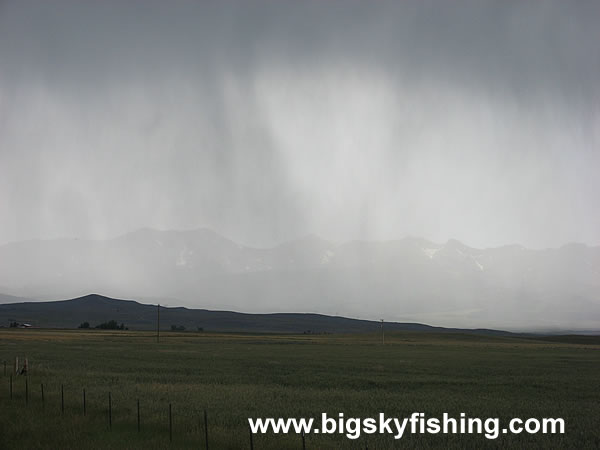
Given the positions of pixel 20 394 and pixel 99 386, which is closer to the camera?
pixel 20 394

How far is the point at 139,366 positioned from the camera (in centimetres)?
5638

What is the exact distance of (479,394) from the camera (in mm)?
37969

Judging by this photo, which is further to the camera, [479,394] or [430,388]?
[430,388]

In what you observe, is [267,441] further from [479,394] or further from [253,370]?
[253,370]

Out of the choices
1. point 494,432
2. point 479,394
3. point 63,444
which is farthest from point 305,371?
point 63,444

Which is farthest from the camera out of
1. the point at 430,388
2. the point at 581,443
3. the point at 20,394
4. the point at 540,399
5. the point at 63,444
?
the point at 430,388

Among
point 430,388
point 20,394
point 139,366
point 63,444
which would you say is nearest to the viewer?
point 63,444

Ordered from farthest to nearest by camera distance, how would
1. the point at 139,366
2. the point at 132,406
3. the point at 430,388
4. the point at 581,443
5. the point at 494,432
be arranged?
the point at 139,366 → the point at 430,388 → the point at 132,406 → the point at 494,432 → the point at 581,443

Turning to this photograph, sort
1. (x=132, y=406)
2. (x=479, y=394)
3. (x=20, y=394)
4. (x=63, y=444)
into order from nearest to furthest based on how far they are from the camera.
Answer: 1. (x=63, y=444)
2. (x=132, y=406)
3. (x=20, y=394)
4. (x=479, y=394)

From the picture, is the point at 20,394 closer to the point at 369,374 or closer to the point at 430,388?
the point at 430,388

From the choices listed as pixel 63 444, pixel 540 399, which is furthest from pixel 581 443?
pixel 63 444

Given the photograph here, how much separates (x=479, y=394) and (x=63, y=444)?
2765 cm

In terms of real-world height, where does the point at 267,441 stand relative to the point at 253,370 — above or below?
above

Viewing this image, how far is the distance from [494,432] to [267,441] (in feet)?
33.1
